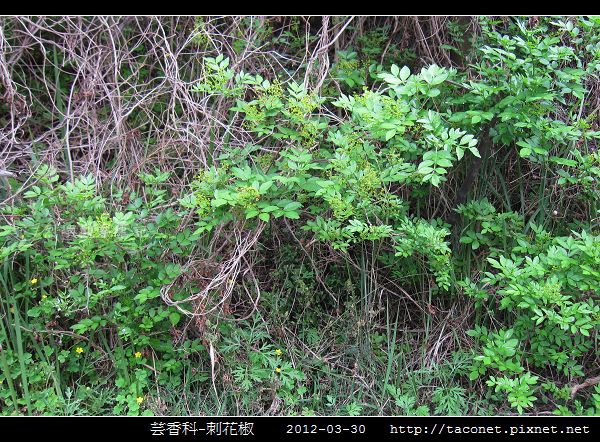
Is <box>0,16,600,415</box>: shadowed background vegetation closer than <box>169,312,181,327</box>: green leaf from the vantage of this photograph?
Yes

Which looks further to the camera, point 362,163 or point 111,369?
point 111,369

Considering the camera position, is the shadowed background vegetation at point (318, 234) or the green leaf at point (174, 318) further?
the green leaf at point (174, 318)

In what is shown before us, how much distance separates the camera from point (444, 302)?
12.4 ft

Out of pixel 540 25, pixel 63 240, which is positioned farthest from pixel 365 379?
pixel 540 25

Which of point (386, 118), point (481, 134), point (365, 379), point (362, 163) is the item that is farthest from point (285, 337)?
point (481, 134)

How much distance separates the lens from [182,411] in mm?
3400

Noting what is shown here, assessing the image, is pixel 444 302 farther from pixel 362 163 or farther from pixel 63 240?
pixel 63 240

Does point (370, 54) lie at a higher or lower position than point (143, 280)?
higher

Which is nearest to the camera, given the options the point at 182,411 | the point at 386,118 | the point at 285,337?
the point at 386,118

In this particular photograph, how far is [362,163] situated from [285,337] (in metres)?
1.05

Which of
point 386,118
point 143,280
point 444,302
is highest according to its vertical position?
point 386,118

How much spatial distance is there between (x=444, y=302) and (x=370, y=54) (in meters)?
1.59

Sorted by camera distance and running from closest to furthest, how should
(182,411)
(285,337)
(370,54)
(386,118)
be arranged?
1. (386,118)
2. (182,411)
3. (285,337)
4. (370,54)

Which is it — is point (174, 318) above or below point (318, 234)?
below
